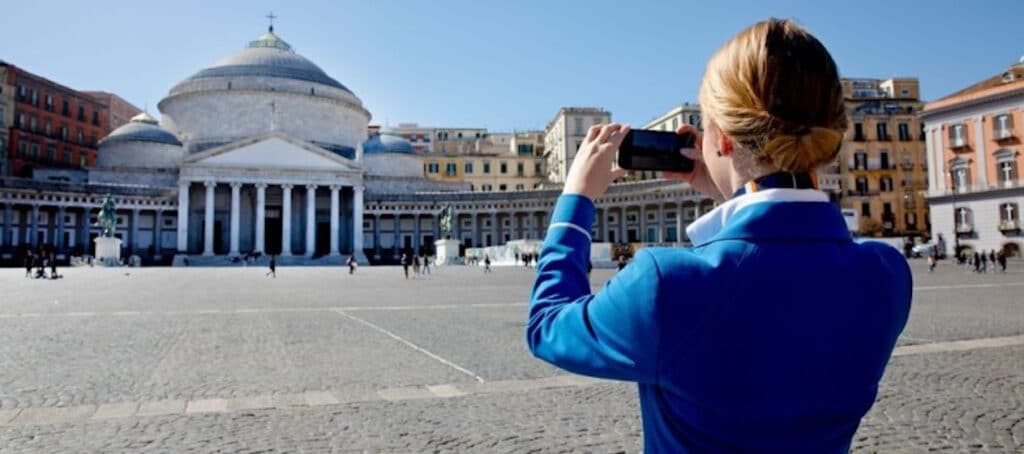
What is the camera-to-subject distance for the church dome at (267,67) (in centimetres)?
7838

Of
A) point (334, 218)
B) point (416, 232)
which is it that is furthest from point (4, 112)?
point (416, 232)

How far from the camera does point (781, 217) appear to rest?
1419 mm

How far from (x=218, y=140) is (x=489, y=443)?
78.9 m

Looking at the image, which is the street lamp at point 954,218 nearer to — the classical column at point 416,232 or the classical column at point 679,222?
the classical column at point 679,222

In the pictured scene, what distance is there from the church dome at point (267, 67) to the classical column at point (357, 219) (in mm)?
18616

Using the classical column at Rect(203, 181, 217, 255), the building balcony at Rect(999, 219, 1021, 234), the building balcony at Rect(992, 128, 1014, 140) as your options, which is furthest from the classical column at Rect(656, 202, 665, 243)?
the classical column at Rect(203, 181, 217, 255)

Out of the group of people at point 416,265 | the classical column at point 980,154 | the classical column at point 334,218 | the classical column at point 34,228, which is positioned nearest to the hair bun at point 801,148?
the group of people at point 416,265

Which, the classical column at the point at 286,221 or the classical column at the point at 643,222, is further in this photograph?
the classical column at the point at 643,222

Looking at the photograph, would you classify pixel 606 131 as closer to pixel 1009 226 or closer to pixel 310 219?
pixel 1009 226

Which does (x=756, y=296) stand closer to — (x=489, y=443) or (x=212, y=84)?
(x=489, y=443)

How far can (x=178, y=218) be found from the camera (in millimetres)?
66000

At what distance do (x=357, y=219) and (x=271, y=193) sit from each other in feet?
30.4

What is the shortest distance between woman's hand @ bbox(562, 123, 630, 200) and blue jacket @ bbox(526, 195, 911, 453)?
0.84 ft

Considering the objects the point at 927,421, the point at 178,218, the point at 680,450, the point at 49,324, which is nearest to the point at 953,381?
the point at 927,421
